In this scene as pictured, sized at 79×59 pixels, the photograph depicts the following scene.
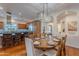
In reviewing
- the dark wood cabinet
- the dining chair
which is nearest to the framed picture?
the dining chair

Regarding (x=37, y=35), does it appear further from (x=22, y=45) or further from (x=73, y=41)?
(x=73, y=41)

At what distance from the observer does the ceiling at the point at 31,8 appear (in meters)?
2.46

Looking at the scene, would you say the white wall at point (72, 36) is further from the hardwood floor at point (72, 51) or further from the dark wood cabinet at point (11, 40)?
the dark wood cabinet at point (11, 40)

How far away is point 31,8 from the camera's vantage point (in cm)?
247

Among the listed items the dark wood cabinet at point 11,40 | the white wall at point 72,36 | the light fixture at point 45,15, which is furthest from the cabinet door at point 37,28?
the white wall at point 72,36

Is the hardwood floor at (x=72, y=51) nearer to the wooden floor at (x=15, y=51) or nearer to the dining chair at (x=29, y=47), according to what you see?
the dining chair at (x=29, y=47)

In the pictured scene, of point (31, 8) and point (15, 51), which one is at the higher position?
point (31, 8)

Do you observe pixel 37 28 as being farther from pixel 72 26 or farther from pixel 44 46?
pixel 72 26

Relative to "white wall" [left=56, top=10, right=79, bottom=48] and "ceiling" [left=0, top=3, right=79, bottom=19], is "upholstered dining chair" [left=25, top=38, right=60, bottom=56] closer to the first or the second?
"white wall" [left=56, top=10, right=79, bottom=48]

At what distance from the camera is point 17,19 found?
2455 mm

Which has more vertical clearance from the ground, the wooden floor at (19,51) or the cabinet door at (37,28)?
the cabinet door at (37,28)

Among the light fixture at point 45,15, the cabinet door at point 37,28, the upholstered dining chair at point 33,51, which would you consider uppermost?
the light fixture at point 45,15

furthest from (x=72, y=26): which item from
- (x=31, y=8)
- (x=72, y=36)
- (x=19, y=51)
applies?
(x=19, y=51)

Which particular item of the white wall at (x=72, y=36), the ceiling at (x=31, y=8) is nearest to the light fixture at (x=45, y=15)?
the ceiling at (x=31, y=8)
